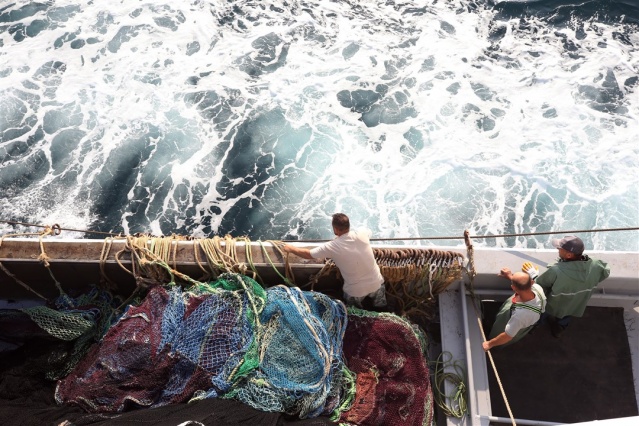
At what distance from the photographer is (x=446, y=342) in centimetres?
462

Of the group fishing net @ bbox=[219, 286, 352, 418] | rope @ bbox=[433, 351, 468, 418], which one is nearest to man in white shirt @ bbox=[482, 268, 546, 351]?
rope @ bbox=[433, 351, 468, 418]

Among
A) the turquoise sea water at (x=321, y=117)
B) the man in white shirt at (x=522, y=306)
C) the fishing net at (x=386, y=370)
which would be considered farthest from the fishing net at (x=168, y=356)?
the turquoise sea water at (x=321, y=117)

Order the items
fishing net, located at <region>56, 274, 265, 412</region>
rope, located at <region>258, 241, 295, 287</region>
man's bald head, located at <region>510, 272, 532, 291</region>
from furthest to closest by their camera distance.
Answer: rope, located at <region>258, 241, 295, 287</region> → fishing net, located at <region>56, 274, 265, 412</region> → man's bald head, located at <region>510, 272, 532, 291</region>

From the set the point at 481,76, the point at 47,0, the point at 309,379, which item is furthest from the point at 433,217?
the point at 47,0

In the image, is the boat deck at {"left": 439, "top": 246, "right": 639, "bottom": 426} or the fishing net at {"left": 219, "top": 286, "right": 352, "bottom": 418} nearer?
the fishing net at {"left": 219, "top": 286, "right": 352, "bottom": 418}

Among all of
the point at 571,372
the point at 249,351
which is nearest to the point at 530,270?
the point at 571,372

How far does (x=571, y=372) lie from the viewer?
4.69 meters

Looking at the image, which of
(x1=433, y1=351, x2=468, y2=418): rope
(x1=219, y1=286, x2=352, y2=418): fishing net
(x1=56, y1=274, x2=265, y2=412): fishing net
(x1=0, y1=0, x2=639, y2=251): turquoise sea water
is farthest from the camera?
(x1=0, y1=0, x2=639, y2=251): turquoise sea water

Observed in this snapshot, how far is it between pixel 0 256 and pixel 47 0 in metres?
8.29

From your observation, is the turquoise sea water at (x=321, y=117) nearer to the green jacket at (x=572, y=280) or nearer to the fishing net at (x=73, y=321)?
the fishing net at (x=73, y=321)

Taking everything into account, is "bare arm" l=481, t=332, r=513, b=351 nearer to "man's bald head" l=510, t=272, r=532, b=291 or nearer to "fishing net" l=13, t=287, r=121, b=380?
"man's bald head" l=510, t=272, r=532, b=291

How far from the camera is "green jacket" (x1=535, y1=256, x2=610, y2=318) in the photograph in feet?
13.5

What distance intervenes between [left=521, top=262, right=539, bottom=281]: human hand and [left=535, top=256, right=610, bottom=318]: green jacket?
5cm

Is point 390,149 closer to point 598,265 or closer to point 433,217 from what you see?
point 433,217
